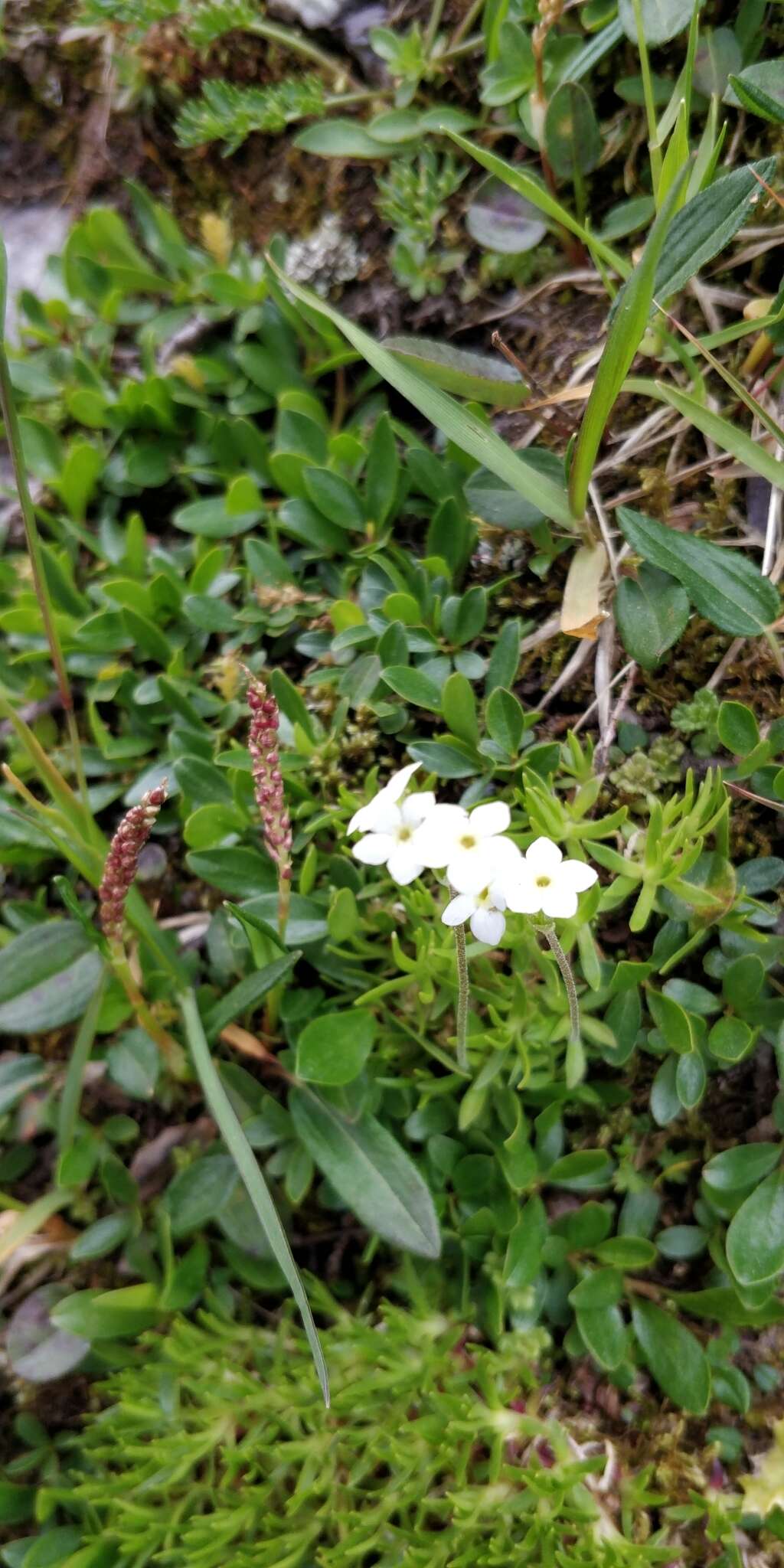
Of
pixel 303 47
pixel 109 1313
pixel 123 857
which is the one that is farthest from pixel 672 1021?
pixel 303 47

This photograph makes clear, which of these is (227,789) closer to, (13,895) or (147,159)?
(13,895)

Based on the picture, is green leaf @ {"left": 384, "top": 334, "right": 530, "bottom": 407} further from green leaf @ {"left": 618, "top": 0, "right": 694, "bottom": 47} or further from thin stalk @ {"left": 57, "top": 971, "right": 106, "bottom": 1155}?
thin stalk @ {"left": 57, "top": 971, "right": 106, "bottom": 1155}

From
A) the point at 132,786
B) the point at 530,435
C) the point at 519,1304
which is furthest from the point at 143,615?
the point at 519,1304

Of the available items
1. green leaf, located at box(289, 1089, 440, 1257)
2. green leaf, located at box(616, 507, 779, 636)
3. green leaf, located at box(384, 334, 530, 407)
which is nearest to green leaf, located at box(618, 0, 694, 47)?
green leaf, located at box(384, 334, 530, 407)

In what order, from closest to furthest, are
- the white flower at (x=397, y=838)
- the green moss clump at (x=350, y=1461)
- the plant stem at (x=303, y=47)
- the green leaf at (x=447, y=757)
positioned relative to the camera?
the white flower at (x=397, y=838) < the green moss clump at (x=350, y=1461) < the green leaf at (x=447, y=757) < the plant stem at (x=303, y=47)

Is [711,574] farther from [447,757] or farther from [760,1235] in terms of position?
[760,1235]

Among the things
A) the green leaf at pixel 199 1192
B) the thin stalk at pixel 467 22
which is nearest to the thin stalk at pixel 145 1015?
the green leaf at pixel 199 1192

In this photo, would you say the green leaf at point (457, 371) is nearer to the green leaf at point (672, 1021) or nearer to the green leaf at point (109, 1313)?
the green leaf at point (672, 1021)
